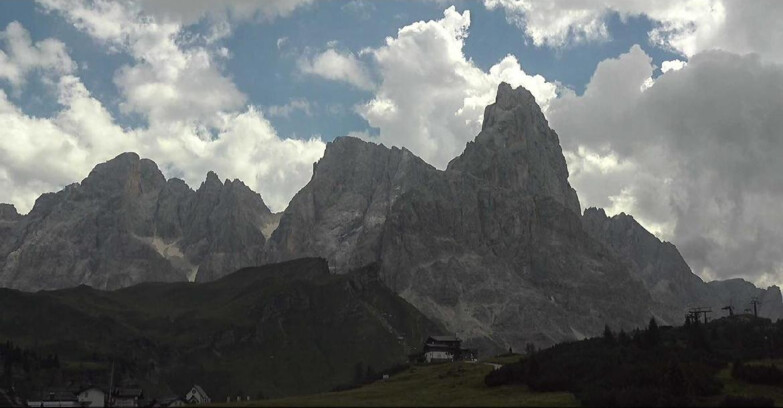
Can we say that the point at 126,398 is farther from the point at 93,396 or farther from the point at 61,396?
the point at 61,396

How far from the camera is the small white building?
145625 millimetres

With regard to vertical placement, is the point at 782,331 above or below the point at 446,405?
above

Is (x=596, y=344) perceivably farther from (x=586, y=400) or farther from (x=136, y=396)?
(x=136, y=396)

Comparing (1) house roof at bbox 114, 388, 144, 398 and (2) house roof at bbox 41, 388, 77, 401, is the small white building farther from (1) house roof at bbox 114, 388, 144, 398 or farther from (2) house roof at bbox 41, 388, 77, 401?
(1) house roof at bbox 114, 388, 144, 398

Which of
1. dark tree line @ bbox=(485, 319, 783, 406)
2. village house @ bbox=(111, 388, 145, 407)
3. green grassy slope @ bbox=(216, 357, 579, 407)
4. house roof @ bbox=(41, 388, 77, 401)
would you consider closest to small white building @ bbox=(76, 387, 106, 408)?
house roof @ bbox=(41, 388, 77, 401)

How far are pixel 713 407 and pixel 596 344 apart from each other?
61.5 meters

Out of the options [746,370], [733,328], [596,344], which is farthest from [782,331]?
[746,370]

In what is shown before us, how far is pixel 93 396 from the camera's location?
14825 cm

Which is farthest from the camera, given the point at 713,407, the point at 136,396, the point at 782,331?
the point at 782,331

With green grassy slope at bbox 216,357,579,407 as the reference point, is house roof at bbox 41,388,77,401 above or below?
below

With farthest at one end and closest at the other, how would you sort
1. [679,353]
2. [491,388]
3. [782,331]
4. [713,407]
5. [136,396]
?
1. [782,331]
2. [136,396]
3. [679,353]
4. [491,388]
5. [713,407]

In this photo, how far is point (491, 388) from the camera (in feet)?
400

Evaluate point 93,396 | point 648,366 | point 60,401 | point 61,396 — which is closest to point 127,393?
point 93,396

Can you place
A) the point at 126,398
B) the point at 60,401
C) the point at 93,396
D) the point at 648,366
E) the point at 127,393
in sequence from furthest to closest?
1. the point at 127,393
2. the point at 126,398
3. the point at 93,396
4. the point at 60,401
5. the point at 648,366
